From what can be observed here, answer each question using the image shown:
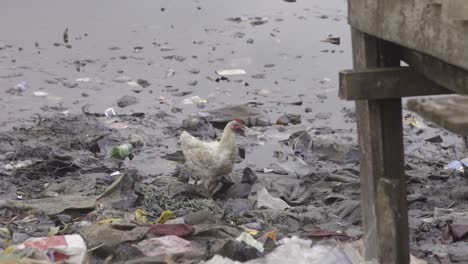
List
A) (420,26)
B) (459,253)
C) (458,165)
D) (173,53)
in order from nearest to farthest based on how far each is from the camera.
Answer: (420,26) < (459,253) < (458,165) < (173,53)

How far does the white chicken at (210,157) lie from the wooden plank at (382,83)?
271 centimetres

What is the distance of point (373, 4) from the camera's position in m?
2.69

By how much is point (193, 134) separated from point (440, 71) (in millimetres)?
4474

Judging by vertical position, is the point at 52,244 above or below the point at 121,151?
above

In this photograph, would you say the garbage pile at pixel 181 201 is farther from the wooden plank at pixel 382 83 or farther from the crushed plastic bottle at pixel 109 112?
the wooden plank at pixel 382 83

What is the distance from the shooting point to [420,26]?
2.18m

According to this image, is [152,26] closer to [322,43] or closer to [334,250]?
[322,43]

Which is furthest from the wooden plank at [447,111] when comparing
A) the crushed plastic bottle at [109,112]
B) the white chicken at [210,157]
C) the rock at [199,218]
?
the crushed plastic bottle at [109,112]

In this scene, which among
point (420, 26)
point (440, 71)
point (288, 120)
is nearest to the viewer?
point (420, 26)

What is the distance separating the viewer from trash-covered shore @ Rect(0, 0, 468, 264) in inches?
154

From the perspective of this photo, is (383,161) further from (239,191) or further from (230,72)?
(230,72)

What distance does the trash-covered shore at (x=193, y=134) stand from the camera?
154 inches

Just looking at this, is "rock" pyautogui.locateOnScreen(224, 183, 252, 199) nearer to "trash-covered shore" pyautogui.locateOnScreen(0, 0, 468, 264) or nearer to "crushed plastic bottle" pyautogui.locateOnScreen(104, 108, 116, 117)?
"trash-covered shore" pyautogui.locateOnScreen(0, 0, 468, 264)

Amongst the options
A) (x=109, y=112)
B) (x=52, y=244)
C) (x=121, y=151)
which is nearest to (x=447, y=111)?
(x=52, y=244)
